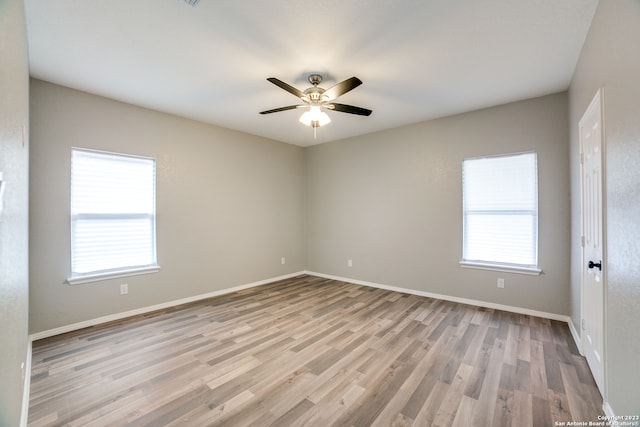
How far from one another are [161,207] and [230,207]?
1097 mm

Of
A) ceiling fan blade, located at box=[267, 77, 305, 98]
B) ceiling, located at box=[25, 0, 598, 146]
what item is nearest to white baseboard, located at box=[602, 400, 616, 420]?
ceiling, located at box=[25, 0, 598, 146]

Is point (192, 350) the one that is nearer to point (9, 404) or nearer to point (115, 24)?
point (9, 404)

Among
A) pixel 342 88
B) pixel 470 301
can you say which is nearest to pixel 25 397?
pixel 342 88

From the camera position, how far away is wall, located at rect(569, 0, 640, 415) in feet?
4.28

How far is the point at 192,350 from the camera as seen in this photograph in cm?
262

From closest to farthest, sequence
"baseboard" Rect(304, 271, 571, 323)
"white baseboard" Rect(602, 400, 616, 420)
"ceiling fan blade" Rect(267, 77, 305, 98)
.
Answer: "white baseboard" Rect(602, 400, 616, 420)
"ceiling fan blade" Rect(267, 77, 305, 98)
"baseboard" Rect(304, 271, 571, 323)

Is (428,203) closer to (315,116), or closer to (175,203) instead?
(315,116)

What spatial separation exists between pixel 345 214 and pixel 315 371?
342cm

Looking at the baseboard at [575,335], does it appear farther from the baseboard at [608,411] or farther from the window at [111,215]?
the window at [111,215]

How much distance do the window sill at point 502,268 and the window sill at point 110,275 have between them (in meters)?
4.46

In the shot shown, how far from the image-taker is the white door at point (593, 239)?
191cm

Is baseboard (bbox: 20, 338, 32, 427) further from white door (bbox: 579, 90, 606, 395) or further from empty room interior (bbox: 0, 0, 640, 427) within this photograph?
white door (bbox: 579, 90, 606, 395)

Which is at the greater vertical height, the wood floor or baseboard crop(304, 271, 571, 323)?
baseboard crop(304, 271, 571, 323)

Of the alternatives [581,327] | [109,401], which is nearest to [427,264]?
[581,327]
